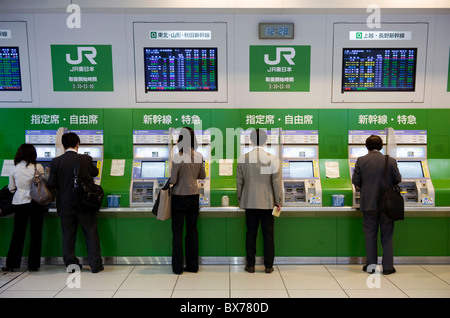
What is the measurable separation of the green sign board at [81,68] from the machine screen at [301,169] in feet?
8.56

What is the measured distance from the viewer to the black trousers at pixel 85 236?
4.17m

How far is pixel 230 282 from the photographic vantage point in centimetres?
394

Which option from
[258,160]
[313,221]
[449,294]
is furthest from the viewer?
[313,221]

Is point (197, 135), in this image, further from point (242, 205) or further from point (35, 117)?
point (35, 117)

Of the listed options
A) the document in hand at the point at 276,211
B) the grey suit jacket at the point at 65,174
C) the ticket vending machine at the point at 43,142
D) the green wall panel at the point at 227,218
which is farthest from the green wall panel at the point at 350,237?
the ticket vending machine at the point at 43,142

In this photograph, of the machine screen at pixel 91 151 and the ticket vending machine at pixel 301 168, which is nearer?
the ticket vending machine at pixel 301 168

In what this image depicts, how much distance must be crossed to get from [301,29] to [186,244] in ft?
10.3

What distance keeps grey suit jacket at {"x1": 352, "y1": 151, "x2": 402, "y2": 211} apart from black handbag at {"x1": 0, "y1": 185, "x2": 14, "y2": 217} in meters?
4.18

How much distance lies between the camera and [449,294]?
3.62 m

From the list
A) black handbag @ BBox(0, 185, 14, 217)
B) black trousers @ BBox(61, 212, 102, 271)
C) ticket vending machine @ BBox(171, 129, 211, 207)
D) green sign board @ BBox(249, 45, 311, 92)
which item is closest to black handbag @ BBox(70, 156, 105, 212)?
black trousers @ BBox(61, 212, 102, 271)

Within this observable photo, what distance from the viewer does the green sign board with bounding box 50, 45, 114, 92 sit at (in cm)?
468

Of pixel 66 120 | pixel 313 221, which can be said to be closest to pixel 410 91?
pixel 313 221

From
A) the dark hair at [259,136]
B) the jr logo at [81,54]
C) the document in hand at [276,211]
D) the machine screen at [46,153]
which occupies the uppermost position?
the jr logo at [81,54]

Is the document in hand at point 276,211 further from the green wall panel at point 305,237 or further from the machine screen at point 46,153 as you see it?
the machine screen at point 46,153
